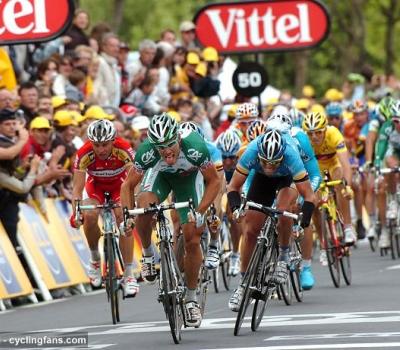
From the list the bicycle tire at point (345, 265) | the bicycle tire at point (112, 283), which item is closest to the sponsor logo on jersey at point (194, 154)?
the bicycle tire at point (112, 283)

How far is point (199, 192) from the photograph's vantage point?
50.0 feet

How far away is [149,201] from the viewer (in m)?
14.9

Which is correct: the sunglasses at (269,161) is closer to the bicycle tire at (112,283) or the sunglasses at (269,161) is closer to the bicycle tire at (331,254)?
the bicycle tire at (112,283)

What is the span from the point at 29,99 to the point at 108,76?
12.1 ft

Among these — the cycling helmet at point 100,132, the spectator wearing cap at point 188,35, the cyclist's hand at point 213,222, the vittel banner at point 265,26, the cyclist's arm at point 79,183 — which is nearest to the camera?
the cyclist's hand at point 213,222

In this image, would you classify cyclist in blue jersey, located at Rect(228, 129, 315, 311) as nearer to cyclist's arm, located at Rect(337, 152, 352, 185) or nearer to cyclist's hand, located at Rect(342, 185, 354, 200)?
cyclist's hand, located at Rect(342, 185, 354, 200)

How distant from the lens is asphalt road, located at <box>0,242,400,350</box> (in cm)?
1359

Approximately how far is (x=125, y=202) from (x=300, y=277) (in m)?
3.58

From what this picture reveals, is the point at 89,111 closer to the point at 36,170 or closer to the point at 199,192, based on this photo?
the point at 36,170

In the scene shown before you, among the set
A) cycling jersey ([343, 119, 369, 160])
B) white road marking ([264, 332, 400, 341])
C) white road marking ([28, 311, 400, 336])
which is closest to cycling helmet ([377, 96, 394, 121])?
cycling jersey ([343, 119, 369, 160])

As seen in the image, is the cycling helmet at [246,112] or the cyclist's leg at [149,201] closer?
the cyclist's leg at [149,201]

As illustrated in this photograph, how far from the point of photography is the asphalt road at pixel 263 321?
13586 millimetres

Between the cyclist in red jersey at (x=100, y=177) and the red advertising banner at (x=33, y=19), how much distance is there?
3.05 meters

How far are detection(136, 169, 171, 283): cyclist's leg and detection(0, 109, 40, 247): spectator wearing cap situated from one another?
171 inches
